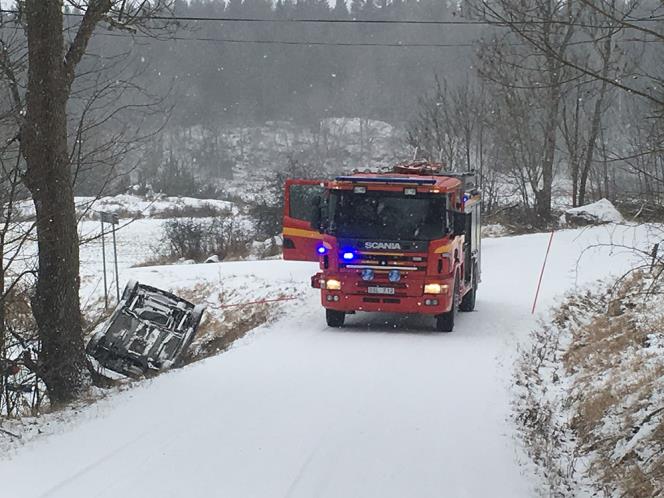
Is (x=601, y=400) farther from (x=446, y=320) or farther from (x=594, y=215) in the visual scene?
(x=594, y=215)

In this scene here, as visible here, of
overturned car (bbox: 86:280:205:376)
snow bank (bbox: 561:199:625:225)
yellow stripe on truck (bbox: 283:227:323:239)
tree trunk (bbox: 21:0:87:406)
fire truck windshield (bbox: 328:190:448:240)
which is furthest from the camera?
snow bank (bbox: 561:199:625:225)

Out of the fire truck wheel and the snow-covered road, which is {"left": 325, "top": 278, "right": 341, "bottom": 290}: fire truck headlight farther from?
the snow-covered road

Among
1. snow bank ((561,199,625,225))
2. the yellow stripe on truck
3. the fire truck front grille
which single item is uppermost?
the fire truck front grille

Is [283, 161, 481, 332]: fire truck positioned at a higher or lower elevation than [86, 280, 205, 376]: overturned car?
higher

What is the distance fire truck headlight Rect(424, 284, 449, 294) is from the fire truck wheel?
1.81 metres

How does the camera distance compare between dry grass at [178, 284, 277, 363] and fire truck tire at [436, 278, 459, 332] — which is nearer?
fire truck tire at [436, 278, 459, 332]

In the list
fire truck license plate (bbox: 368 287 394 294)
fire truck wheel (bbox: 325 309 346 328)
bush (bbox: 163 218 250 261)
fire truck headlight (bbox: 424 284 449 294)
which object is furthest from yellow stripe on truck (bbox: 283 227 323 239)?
bush (bbox: 163 218 250 261)

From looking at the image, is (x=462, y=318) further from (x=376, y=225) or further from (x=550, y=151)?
(x=550, y=151)

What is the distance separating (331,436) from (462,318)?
906cm

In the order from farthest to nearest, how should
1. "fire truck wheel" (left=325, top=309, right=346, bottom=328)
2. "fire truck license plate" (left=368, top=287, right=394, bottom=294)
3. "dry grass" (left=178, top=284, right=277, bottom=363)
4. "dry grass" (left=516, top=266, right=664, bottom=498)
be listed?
"dry grass" (left=178, top=284, right=277, bottom=363) < "fire truck wheel" (left=325, top=309, right=346, bottom=328) < "fire truck license plate" (left=368, top=287, right=394, bottom=294) < "dry grass" (left=516, top=266, right=664, bottom=498)

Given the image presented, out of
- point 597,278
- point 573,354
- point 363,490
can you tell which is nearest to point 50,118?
point 363,490

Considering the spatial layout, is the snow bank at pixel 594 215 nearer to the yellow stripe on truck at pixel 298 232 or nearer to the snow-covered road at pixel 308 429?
the yellow stripe on truck at pixel 298 232

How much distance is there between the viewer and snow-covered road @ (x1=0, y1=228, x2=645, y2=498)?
700 centimetres

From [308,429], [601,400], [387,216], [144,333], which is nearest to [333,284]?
[387,216]
